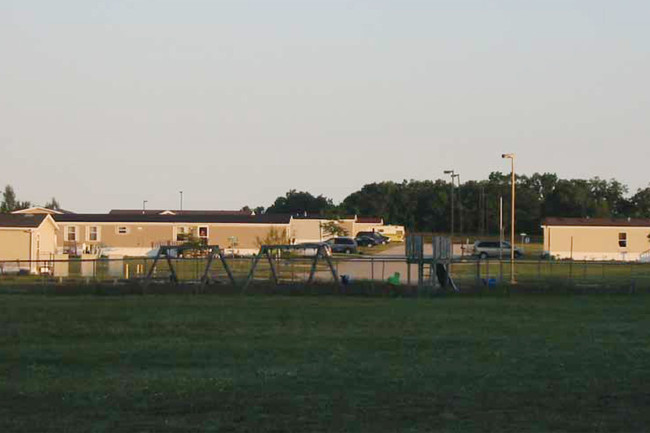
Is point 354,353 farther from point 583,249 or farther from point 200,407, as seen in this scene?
point 583,249

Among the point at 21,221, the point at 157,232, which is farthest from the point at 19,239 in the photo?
the point at 157,232

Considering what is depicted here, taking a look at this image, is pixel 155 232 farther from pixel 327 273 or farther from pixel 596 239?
pixel 596 239

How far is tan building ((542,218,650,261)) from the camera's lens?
3398 inches

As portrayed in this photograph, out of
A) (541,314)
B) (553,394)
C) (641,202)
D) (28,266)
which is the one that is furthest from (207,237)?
(641,202)

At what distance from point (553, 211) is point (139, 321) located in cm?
12932

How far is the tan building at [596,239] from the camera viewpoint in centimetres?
8631

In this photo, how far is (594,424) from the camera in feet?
45.0

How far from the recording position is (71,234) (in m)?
91.4

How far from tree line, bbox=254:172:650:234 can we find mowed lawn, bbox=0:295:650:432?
300ft

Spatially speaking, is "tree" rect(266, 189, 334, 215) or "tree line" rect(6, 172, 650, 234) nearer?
"tree line" rect(6, 172, 650, 234)

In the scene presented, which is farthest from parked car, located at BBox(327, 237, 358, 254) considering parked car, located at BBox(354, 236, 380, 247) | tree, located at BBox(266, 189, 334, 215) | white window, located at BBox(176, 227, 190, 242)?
tree, located at BBox(266, 189, 334, 215)

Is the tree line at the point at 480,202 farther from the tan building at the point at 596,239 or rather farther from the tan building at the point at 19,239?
the tan building at the point at 19,239

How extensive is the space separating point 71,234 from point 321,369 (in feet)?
247

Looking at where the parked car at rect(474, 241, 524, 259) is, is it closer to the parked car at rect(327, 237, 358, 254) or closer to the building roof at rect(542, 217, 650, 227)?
the building roof at rect(542, 217, 650, 227)
